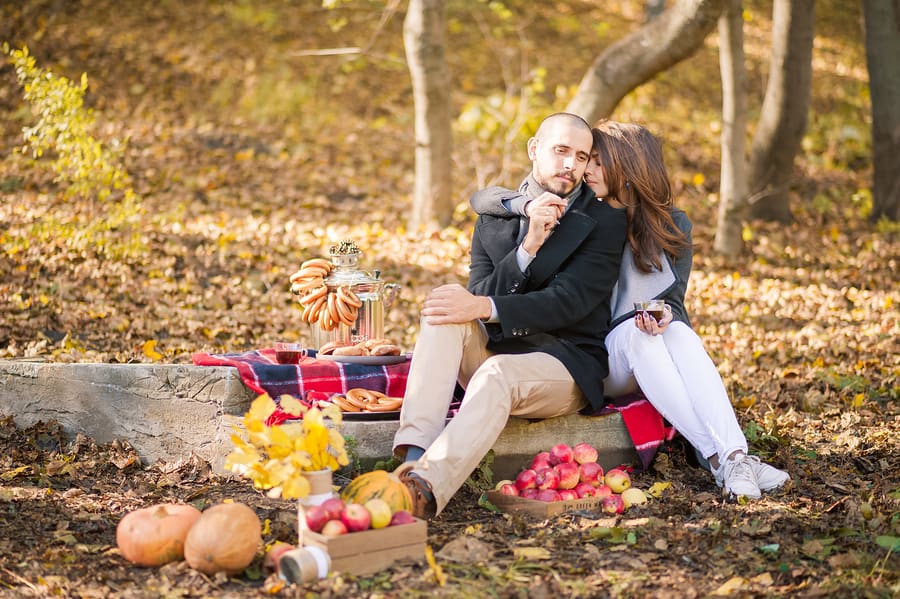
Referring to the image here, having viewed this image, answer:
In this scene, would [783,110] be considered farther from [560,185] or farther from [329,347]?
[329,347]

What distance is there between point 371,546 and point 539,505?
885 millimetres

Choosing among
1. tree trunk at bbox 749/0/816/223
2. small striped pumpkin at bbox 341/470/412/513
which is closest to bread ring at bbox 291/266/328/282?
small striped pumpkin at bbox 341/470/412/513

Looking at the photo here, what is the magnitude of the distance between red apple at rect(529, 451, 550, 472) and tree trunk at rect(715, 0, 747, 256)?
5.54 metres

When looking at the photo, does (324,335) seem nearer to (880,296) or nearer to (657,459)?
(657,459)

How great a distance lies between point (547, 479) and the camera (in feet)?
13.1

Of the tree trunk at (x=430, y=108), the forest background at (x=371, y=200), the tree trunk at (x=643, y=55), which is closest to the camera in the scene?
the forest background at (x=371, y=200)

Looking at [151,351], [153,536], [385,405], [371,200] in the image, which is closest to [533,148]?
[385,405]

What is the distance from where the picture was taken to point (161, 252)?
8359 millimetres

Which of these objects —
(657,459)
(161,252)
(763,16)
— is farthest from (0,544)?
(763,16)

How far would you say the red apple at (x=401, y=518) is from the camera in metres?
3.34

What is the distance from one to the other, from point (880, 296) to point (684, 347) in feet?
16.5

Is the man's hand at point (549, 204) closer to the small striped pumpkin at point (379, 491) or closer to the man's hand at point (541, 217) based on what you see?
the man's hand at point (541, 217)

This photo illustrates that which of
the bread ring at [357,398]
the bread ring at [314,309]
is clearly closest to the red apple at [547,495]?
the bread ring at [357,398]

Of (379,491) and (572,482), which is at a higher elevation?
(379,491)
